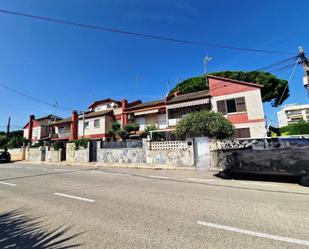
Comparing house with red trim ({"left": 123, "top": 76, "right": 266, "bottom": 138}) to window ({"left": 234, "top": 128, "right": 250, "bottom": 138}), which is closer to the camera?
house with red trim ({"left": 123, "top": 76, "right": 266, "bottom": 138})

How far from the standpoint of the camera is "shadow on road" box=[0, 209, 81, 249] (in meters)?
3.39

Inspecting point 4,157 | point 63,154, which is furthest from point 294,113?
point 4,157

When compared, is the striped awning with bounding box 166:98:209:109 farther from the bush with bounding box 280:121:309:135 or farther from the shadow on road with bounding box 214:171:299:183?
the bush with bounding box 280:121:309:135

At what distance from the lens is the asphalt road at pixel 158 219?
11.1ft

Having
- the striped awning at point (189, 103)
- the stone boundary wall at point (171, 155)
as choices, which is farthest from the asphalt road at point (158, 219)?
the striped awning at point (189, 103)

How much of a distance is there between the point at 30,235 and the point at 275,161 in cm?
878

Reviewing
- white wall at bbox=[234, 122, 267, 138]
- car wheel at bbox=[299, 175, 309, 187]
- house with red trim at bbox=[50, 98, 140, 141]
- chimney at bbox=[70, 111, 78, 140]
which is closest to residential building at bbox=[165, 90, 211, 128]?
white wall at bbox=[234, 122, 267, 138]

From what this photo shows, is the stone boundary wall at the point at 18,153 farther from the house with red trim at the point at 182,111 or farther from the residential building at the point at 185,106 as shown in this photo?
the residential building at the point at 185,106

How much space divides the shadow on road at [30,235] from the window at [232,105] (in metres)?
21.7

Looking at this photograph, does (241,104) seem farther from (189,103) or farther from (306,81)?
(306,81)

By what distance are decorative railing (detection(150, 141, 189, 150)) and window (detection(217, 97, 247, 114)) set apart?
9108 mm

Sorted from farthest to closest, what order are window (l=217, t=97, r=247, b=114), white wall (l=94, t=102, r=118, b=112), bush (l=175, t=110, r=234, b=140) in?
white wall (l=94, t=102, r=118, b=112) → window (l=217, t=97, r=247, b=114) → bush (l=175, t=110, r=234, b=140)

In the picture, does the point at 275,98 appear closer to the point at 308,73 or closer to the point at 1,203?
the point at 308,73

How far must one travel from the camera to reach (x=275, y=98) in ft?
106
